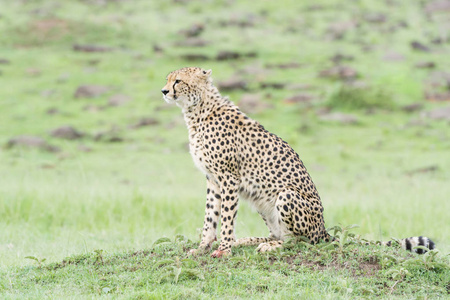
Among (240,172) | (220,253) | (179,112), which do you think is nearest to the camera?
(220,253)

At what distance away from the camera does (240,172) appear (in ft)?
18.7

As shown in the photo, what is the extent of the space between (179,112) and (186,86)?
11.3 metres

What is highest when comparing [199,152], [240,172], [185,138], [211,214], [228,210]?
[199,152]

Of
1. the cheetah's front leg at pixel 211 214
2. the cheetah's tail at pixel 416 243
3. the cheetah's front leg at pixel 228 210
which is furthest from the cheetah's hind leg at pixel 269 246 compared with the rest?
the cheetah's tail at pixel 416 243

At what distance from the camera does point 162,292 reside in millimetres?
4590

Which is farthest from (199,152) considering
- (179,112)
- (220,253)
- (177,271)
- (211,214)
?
(179,112)

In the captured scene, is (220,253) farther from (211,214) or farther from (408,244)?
(408,244)

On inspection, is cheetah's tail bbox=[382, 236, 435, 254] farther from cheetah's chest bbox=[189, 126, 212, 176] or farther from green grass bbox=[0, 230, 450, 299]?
cheetah's chest bbox=[189, 126, 212, 176]

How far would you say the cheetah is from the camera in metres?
5.55

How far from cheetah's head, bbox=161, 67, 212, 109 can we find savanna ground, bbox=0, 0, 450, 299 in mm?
1308

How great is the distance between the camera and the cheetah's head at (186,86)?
18.5 ft

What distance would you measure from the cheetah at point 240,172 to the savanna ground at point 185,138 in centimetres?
25

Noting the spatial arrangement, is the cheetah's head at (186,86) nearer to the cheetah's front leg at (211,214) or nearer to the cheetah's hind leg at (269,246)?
the cheetah's front leg at (211,214)

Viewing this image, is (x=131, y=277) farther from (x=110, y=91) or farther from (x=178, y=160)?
(x=110, y=91)
